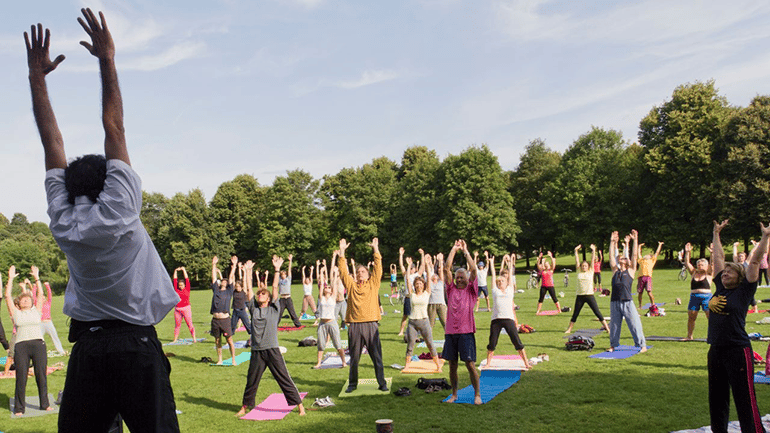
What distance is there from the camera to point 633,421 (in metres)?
8.34

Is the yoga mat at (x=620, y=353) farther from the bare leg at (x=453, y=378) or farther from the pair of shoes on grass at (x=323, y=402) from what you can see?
the pair of shoes on grass at (x=323, y=402)

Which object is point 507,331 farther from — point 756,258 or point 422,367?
point 756,258

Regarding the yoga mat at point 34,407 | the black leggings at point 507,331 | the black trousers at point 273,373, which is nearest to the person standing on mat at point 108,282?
the black trousers at point 273,373

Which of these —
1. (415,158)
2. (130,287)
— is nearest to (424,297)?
(130,287)

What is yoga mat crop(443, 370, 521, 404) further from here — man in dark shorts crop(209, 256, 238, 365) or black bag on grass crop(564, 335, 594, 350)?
man in dark shorts crop(209, 256, 238, 365)

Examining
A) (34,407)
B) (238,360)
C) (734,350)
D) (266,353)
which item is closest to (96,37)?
(734,350)

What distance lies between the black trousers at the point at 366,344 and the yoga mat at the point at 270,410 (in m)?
1.07

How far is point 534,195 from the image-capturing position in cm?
6719

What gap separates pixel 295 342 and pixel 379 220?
47.0 metres

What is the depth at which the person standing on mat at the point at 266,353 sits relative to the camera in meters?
9.33

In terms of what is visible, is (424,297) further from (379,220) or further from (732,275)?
(379,220)

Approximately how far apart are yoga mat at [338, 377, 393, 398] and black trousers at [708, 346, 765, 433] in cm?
563

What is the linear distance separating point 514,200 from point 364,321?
177ft

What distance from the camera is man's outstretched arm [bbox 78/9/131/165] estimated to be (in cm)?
302
